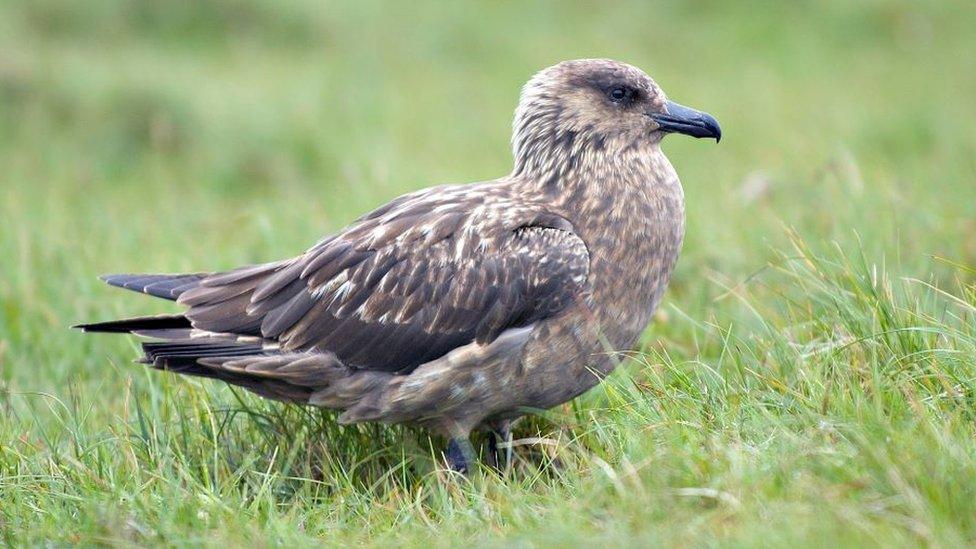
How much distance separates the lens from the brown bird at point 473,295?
12.8ft

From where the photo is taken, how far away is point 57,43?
33.2ft

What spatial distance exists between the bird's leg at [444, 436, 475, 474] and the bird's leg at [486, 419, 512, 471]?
11 cm

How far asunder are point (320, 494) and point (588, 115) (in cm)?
160

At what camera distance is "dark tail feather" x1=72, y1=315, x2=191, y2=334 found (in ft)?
13.5

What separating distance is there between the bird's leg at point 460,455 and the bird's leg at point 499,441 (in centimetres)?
11

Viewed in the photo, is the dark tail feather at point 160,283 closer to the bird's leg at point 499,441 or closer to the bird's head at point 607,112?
the bird's leg at point 499,441

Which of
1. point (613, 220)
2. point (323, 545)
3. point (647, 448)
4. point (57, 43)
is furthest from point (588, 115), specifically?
point (57, 43)

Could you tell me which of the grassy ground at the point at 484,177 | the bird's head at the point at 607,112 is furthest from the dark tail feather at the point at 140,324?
the bird's head at the point at 607,112

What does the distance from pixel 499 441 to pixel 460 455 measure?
7.5 inches

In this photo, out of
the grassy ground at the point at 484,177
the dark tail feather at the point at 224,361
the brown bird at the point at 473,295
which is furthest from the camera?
the dark tail feather at the point at 224,361

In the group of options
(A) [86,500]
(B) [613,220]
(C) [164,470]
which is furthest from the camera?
(B) [613,220]

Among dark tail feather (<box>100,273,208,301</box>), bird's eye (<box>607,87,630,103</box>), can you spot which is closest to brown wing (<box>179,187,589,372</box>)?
dark tail feather (<box>100,273,208,301</box>)

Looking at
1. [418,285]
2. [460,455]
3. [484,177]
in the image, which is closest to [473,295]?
[418,285]

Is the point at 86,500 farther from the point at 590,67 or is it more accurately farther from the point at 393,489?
the point at 590,67
